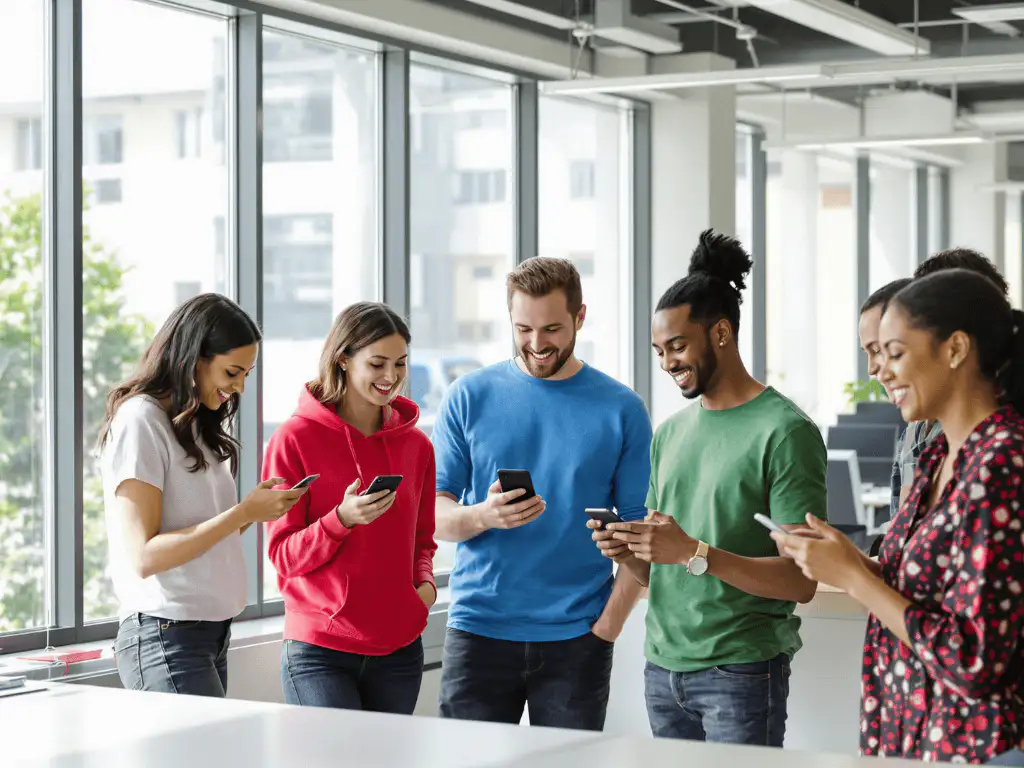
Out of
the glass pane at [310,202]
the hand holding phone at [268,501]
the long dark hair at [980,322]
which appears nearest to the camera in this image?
the long dark hair at [980,322]

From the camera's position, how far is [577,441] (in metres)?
3.01

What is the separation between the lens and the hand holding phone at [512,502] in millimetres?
2820

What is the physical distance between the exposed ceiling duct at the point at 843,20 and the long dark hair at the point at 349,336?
2.83 m

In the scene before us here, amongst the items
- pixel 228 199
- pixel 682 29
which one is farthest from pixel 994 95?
pixel 228 199

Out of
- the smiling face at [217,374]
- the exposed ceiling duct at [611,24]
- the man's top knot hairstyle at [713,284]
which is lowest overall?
the smiling face at [217,374]

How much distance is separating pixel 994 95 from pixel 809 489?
9605mm

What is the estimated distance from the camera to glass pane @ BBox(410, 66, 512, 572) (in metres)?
6.27

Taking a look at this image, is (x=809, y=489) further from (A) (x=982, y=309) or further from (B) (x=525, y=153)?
(B) (x=525, y=153)

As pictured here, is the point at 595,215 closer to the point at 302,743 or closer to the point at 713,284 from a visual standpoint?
the point at 713,284

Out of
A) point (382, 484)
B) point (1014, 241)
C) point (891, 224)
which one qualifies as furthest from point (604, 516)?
point (1014, 241)

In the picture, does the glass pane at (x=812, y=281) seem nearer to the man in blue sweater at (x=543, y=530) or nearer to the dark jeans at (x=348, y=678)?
the man in blue sweater at (x=543, y=530)

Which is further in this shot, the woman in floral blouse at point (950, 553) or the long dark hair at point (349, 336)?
the long dark hair at point (349, 336)

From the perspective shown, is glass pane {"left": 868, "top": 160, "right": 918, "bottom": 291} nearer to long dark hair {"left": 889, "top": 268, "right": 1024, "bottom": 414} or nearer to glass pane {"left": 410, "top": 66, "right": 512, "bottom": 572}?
glass pane {"left": 410, "top": 66, "right": 512, "bottom": 572}

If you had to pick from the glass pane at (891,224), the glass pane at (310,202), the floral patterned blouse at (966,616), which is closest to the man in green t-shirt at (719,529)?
the floral patterned blouse at (966,616)
